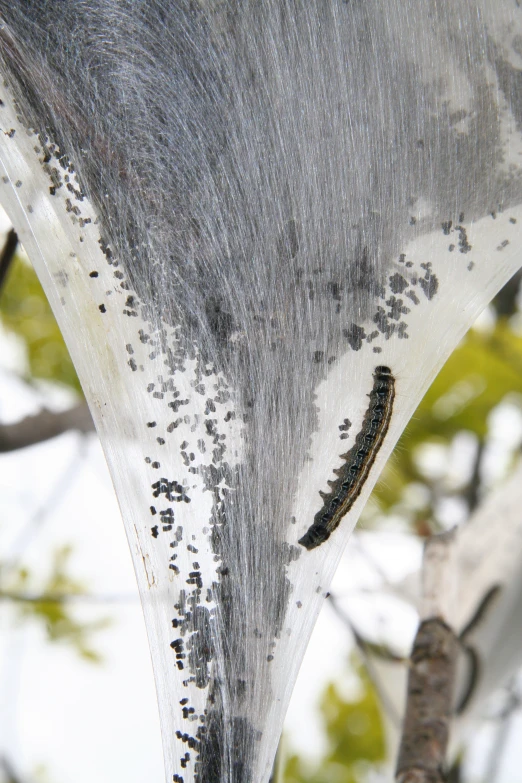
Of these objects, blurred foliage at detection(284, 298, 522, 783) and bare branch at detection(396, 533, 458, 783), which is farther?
blurred foliage at detection(284, 298, 522, 783)

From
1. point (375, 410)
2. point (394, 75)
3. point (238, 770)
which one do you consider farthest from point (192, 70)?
point (238, 770)

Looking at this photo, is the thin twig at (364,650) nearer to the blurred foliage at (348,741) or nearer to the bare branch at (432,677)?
the bare branch at (432,677)

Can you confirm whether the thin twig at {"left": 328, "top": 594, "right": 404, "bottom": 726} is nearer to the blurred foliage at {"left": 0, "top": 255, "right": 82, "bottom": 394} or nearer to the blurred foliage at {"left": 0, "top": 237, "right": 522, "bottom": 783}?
the blurred foliage at {"left": 0, "top": 237, "right": 522, "bottom": 783}

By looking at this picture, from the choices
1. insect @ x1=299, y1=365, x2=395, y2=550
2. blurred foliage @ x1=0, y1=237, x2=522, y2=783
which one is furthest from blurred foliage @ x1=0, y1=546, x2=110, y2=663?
insect @ x1=299, y1=365, x2=395, y2=550

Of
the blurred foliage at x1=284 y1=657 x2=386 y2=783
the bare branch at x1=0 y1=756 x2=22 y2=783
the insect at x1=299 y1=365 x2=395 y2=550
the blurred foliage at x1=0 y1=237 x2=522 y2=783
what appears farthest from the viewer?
the blurred foliage at x1=284 y1=657 x2=386 y2=783

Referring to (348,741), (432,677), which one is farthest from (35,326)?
(348,741)

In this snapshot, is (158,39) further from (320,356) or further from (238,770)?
(238,770)
